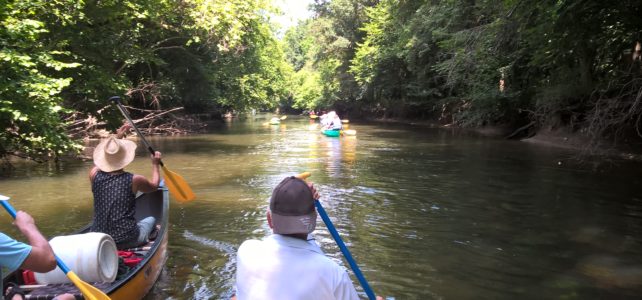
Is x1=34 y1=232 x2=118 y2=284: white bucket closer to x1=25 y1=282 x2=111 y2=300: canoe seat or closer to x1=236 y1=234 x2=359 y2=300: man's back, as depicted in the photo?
x1=25 y1=282 x2=111 y2=300: canoe seat

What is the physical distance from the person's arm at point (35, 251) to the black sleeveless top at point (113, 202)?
2250 mm

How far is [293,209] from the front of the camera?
2256 millimetres

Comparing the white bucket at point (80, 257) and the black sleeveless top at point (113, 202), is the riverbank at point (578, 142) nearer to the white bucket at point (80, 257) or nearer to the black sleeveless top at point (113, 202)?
the black sleeveless top at point (113, 202)

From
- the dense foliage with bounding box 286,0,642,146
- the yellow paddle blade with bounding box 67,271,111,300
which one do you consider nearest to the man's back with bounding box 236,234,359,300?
the yellow paddle blade with bounding box 67,271,111,300

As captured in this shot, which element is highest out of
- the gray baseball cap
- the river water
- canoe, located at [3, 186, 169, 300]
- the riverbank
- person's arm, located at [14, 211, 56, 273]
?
the gray baseball cap

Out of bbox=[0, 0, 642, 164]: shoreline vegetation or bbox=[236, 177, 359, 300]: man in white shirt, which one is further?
bbox=[0, 0, 642, 164]: shoreline vegetation

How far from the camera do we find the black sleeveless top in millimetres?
4961

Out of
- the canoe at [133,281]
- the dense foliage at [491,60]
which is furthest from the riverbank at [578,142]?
the canoe at [133,281]

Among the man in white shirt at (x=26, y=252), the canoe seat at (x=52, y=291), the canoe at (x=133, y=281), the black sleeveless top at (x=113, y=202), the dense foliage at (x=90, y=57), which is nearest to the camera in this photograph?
the man in white shirt at (x=26, y=252)

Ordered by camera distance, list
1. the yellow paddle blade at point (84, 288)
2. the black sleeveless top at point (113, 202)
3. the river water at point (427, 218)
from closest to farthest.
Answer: the yellow paddle blade at point (84, 288) < the black sleeveless top at point (113, 202) < the river water at point (427, 218)

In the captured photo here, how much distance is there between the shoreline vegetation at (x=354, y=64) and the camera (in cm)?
961

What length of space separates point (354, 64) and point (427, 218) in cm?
3641

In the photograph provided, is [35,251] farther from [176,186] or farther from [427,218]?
[427,218]

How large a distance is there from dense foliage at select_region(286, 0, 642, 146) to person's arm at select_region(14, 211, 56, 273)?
8.80 metres
